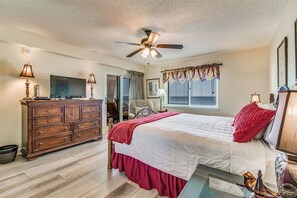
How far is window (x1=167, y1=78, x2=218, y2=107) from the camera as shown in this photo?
4402mm

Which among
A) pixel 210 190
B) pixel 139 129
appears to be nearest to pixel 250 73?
pixel 139 129

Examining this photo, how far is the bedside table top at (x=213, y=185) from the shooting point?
3.33 ft

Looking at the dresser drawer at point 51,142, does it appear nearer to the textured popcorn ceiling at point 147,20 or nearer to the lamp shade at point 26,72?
the lamp shade at point 26,72

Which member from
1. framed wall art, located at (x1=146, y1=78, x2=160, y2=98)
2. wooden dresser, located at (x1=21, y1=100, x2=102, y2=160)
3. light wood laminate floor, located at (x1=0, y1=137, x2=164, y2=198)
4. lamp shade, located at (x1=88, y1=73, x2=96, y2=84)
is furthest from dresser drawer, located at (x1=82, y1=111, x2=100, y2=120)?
framed wall art, located at (x1=146, y1=78, x2=160, y2=98)

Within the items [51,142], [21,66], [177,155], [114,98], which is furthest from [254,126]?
[114,98]

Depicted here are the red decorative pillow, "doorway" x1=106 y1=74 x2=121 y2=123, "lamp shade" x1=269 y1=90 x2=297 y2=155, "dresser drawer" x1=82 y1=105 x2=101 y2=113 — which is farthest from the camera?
"doorway" x1=106 y1=74 x2=121 y2=123

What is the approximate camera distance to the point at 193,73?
4496 mm

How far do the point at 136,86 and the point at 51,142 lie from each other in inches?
125

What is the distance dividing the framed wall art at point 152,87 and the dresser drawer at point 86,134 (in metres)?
2.46

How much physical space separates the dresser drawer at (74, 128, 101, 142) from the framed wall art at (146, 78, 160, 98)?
8.07 ft

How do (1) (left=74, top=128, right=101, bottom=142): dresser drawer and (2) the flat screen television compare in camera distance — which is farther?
(1) (left=74, top=128, right=101, bottom=142): dresser drawer

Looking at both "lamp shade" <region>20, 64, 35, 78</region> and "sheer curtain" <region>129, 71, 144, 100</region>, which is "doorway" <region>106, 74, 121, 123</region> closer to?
"sheer curtain" <region>129, 71, 144, 100</region>

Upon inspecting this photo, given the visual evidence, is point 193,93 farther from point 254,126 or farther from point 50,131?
point 50,131

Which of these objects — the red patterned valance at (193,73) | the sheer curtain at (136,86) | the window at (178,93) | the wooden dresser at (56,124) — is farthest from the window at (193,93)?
the wooden dresser at (56,124)
